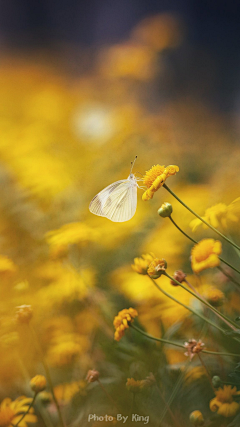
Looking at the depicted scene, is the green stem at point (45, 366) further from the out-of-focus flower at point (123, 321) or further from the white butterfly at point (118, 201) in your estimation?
the white butterfly at point (118, 201)

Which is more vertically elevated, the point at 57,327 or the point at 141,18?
the point at 141,18

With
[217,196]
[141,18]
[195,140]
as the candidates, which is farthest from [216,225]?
[141,18]

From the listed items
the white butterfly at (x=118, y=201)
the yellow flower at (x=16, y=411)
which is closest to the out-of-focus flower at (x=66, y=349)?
the yellow flower at (x=16, y=411)

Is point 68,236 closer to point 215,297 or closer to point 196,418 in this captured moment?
point 215,297

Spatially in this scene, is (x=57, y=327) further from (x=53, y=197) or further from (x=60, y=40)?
(x=60, y=40)

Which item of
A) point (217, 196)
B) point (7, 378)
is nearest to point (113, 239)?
point (217, 196)

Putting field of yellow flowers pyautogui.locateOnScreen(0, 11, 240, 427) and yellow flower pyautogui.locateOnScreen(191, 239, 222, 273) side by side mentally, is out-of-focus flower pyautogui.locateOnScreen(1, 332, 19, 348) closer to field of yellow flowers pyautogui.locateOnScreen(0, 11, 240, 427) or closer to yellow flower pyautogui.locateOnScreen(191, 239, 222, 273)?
field of yellow flowers pyautogui.locateOnScreen(0, 11, 240, 427)

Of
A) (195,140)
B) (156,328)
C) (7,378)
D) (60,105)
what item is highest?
(60,105)

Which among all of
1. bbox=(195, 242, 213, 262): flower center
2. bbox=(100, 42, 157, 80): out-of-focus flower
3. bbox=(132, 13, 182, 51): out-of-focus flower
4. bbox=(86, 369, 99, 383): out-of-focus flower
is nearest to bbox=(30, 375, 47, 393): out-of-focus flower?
bbox=(86, 369, 99, 383): out-of-focus flower
